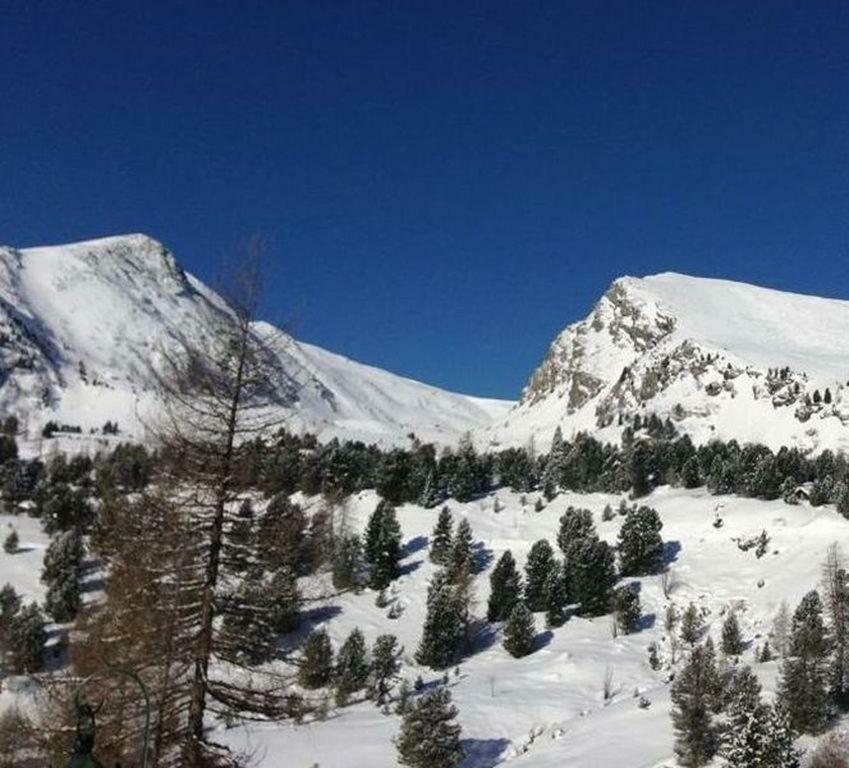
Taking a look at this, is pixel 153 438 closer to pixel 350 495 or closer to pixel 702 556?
pixel 702 556

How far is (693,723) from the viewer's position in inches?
1764

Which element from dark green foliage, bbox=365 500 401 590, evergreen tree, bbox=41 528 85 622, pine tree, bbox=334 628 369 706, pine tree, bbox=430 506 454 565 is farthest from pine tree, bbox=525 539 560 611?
evergreen tree, bbox=41 528 85 622

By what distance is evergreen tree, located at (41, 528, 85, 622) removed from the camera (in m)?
82.2

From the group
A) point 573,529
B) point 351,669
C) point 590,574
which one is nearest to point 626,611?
point 590,574

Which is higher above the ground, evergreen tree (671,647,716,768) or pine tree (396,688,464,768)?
evergreen tree (671,647,716,768)

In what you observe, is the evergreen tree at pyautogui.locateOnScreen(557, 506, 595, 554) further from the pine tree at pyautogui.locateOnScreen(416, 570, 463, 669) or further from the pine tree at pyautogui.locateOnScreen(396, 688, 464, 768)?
the pine tree at pyautogui.locateOnScreen(396, 688, 464, 768)

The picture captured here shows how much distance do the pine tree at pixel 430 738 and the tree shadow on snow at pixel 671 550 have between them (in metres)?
50.2

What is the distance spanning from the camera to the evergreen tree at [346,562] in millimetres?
86625

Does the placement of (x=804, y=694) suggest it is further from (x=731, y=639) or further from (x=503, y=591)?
(x=503, y=591)

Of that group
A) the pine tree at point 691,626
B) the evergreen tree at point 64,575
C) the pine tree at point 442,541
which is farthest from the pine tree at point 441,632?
the evergreen tree at point 64,575

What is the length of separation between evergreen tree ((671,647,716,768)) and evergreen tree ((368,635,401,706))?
90.8 feet

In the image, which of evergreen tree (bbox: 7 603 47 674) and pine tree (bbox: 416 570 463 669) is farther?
pine tree (bbox: 416 570 463 669)

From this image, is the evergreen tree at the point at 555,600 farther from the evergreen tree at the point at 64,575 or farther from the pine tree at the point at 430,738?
the evergreen tree at the point at 64,575

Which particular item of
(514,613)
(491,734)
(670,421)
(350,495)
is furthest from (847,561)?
(670,421)
